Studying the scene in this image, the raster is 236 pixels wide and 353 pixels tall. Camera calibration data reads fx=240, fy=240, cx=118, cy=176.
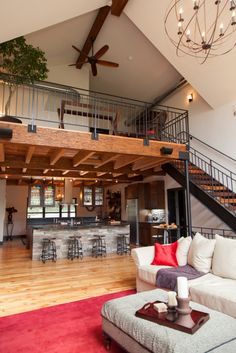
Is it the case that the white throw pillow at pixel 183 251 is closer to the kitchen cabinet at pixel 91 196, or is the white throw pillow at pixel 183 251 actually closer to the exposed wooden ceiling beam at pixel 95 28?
the exposed wooden ceiling beam at pixel 95 28

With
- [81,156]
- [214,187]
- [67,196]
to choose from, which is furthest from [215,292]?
[67,196]

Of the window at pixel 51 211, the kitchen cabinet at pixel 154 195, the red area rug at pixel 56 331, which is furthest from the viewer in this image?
the window at pixel 51 211

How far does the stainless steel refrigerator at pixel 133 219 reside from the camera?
367 inches

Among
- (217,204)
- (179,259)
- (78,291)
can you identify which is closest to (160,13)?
(217,204)

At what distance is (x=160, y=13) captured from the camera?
19.0 feet

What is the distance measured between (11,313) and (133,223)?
260 inches

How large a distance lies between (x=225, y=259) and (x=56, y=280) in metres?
3.27

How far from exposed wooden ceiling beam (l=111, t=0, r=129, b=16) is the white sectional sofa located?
220 inches

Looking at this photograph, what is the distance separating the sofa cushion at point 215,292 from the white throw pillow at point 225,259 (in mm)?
88

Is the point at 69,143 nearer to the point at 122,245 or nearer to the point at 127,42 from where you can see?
the point at 122,245

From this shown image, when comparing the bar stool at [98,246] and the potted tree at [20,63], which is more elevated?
the potted tree at [20,63]

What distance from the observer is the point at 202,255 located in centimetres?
358

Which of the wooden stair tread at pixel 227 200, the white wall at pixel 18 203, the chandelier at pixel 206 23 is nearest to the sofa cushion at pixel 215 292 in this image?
the wooden stair tread at pixel 227 200

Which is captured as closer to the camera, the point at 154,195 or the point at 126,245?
the point at 126,245
